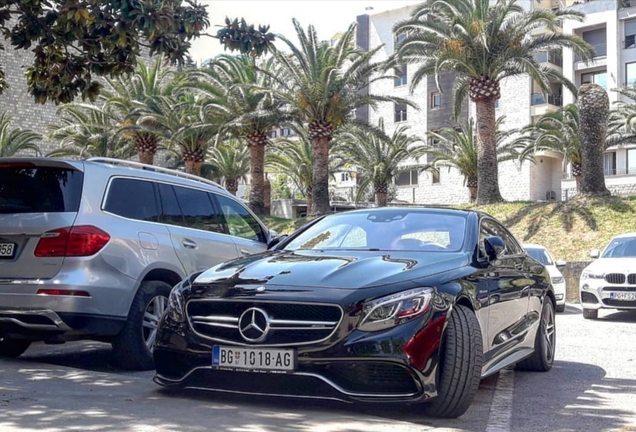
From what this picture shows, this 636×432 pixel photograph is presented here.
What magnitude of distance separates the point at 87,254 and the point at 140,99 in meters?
30.5

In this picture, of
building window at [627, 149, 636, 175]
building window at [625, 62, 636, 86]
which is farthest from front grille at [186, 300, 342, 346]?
building window at [625, 62, 636, 86]

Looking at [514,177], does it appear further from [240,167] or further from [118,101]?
[118,101]

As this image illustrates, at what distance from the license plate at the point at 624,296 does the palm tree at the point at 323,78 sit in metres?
17.0

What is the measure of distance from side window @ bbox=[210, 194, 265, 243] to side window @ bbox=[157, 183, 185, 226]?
30.0 inches

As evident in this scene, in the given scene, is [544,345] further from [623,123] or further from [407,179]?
[407,179]

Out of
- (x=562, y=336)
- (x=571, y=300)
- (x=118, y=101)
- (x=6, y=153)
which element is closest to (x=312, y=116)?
(x=118, y=101)

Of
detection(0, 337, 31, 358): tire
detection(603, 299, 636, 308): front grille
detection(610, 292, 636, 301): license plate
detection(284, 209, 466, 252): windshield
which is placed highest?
detection(284, 209, 466, 252): windshield

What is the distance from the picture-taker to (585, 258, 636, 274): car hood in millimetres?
14742

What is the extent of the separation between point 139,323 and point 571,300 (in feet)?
51.3

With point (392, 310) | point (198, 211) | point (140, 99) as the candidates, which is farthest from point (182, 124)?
point (392, 310)

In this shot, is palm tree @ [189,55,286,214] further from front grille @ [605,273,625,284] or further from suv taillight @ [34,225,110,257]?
suv taillight @ [34,225,110,257]

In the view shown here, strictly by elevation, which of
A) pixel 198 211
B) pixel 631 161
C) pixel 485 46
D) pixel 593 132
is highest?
pixel 485 46

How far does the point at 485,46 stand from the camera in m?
28.2

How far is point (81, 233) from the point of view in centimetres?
728
